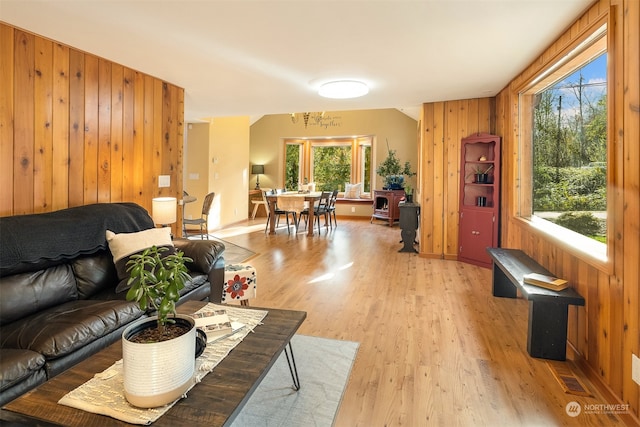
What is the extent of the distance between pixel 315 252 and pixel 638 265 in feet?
14.1

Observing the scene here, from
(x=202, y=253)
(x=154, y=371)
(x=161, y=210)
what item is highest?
(x=161, y=210)

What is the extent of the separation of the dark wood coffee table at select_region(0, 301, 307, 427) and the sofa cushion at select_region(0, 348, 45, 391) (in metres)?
0.25

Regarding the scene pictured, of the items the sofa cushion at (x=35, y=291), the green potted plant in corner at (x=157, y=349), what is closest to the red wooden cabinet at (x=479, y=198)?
the green potted plant in corner at (x=157, y=349)

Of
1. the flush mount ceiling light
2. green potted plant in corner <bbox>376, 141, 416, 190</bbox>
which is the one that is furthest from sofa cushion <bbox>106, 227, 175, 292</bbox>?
green potted plant in corner <bbox>376, 141, 416, 190</bbox>

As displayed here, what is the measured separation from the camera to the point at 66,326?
1.84 meters

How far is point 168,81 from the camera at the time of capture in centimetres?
411

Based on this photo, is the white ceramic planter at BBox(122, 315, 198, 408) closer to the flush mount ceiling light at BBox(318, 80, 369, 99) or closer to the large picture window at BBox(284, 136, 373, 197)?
the flush mount ceiling light at BBox(318, 80, 369, 99)

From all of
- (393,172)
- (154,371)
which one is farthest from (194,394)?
(393,172)

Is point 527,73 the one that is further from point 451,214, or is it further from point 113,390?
point 113,390

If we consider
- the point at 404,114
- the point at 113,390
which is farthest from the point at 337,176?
the point at 113,390

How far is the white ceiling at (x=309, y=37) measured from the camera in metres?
2.29

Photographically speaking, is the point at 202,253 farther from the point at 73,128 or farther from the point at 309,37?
the point at 309,37

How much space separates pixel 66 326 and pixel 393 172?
26.9 ft

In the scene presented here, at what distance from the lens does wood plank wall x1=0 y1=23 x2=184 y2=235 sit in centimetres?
260
